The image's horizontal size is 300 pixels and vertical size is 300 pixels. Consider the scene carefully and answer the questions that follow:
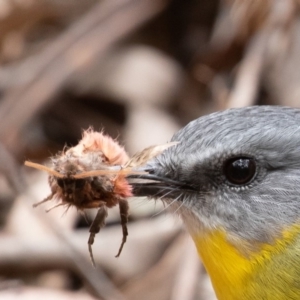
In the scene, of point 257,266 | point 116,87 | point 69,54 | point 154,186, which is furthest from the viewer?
A: point 116,87

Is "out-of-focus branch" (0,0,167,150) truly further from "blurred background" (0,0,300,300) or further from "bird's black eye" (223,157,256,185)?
"bird's black eye" (223,157,256,185)

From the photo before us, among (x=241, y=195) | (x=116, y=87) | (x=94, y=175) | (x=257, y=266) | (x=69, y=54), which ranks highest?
(x=69, y=54)

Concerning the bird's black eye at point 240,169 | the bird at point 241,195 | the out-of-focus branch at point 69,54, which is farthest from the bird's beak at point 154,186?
the out-of-focus branch at point 69,54

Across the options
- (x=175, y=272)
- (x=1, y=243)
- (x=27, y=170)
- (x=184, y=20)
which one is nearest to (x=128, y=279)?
(x=175, y=272)

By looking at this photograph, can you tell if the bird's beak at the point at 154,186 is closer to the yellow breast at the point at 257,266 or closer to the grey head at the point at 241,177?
the grey head at the point at 241,177

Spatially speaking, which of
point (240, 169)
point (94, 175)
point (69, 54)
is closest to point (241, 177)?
point (240, 169)

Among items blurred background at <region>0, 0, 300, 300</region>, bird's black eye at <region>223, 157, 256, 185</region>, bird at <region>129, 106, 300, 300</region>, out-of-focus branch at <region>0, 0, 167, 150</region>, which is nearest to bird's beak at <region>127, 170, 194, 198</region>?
bird at <region>129, 106, 300, 300</region>

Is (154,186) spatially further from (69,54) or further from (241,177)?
(69,54)
